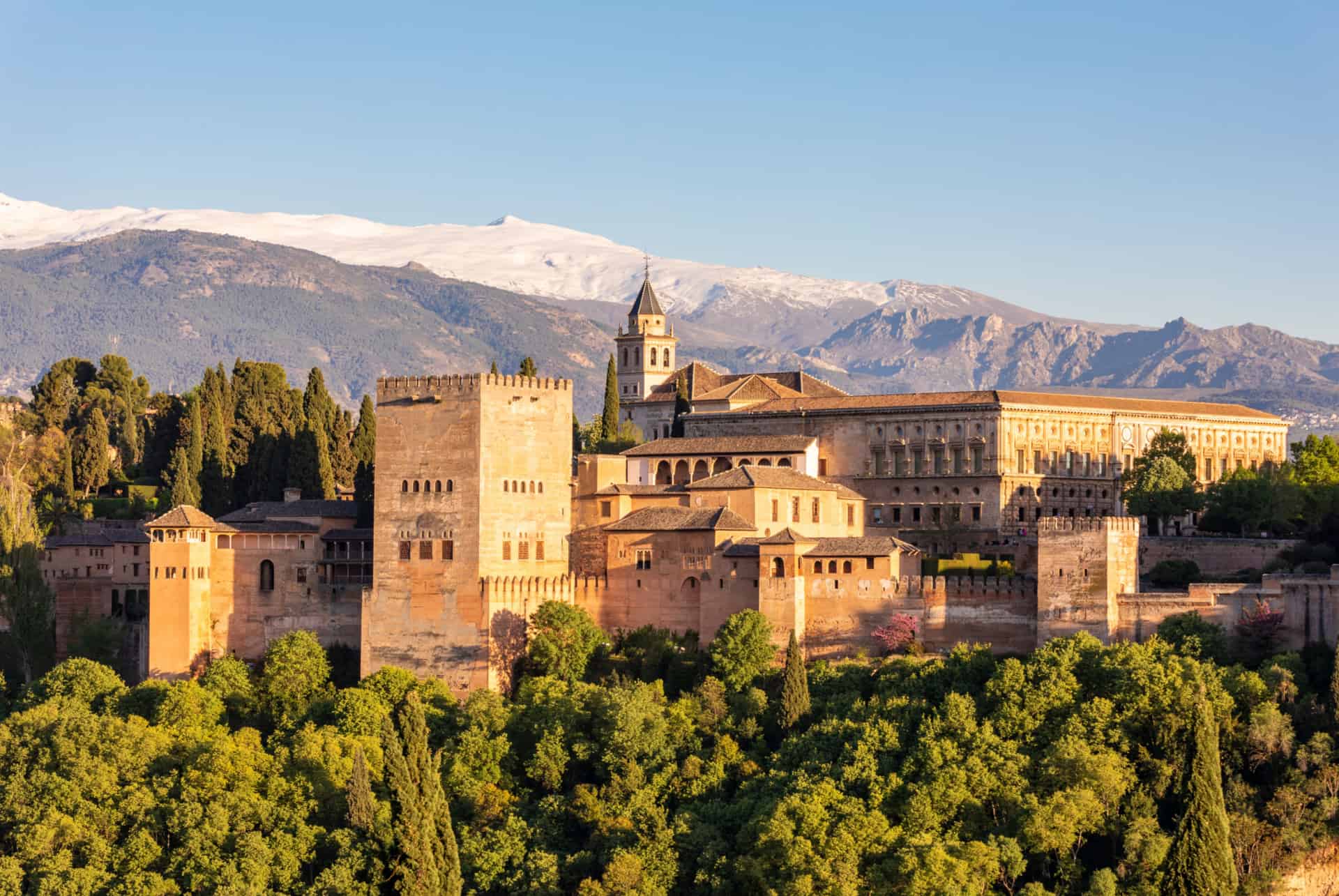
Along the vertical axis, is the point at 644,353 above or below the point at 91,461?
above

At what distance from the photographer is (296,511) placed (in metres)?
77.0

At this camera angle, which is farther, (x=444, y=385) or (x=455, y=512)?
(x=444, y=385)

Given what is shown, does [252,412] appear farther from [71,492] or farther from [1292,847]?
[1292,847]

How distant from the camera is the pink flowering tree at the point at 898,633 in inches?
2618

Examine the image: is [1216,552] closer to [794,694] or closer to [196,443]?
[794,694]

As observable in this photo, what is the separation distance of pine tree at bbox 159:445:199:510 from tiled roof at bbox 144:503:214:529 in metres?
13.6

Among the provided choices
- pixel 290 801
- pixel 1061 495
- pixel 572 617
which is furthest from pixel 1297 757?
pixel 1061 495

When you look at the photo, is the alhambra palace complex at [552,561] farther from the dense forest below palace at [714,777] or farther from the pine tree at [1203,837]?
the pine tree at [1203,837]

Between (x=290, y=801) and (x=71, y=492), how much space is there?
4041 centimetres

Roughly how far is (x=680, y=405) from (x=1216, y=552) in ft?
105

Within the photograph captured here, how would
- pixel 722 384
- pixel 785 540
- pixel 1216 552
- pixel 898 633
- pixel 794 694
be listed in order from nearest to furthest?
pixel 794 694 → pixel 898 633 → pixel 785 540 → pixel 1216 552 → pixel 722 384

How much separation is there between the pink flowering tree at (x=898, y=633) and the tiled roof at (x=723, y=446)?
56.5 ft

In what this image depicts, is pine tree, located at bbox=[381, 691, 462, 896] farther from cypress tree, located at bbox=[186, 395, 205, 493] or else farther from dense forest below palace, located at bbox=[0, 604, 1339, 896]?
cypress tree, located at bbox=[186, 395, 205, 493]

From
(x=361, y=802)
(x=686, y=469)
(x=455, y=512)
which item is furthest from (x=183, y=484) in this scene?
(x=361, y=802)
